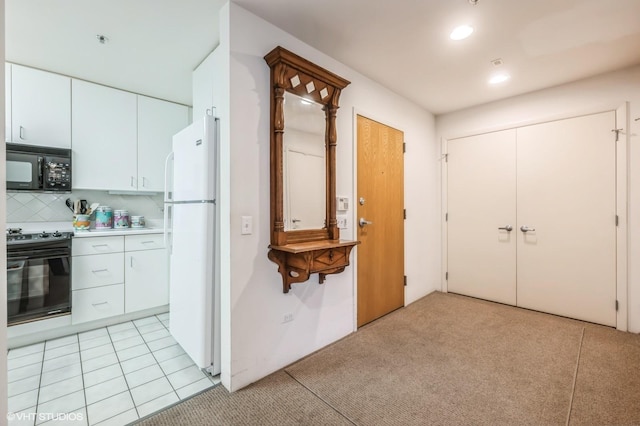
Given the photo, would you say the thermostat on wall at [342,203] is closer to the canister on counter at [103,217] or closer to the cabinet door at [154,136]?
the cabinet door at [154,136]

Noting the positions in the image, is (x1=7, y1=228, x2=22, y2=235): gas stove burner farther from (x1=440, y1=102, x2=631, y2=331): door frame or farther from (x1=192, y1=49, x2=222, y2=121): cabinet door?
(x1=440, y1=102, x2=631, y2=331): door frame

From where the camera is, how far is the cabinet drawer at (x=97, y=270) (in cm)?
271

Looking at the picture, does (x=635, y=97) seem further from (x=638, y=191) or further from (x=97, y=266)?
(x=97, y=266)

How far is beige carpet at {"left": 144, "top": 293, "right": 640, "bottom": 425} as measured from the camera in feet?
5.41

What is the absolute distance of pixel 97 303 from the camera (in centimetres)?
280

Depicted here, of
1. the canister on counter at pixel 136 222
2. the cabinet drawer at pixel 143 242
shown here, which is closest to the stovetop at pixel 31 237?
the cabinet drawer at pixel 143 242

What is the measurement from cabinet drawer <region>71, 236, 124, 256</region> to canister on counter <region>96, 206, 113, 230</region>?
0.48 metres


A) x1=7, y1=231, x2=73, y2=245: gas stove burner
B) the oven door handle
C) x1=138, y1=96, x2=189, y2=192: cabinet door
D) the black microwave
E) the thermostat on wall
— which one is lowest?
the oven door handle

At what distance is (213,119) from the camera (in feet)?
6.61

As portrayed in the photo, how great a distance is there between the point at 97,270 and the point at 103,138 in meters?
1.43

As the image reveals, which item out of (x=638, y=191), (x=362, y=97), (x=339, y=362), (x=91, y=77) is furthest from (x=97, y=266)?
(x=638, y=191)

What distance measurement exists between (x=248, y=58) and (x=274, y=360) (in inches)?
86.0

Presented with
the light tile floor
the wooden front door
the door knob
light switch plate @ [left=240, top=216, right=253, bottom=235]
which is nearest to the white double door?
the wooden front door

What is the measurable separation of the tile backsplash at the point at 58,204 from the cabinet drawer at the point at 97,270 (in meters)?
0.74
